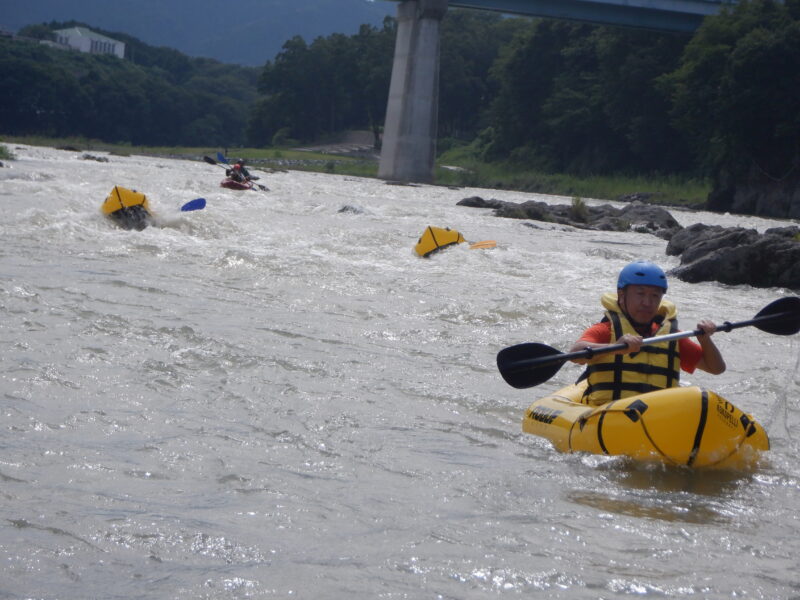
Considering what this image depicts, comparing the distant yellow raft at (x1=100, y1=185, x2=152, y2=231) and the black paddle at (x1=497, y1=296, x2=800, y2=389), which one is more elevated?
the black paddle at (x1=497, y1=296, x2=800, y2=389)

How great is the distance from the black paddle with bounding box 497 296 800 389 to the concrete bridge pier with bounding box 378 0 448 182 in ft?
116

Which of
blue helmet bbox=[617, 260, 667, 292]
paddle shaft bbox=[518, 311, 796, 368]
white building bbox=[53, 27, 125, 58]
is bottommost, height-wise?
paddle shaft bbox=[518, 311, 796, 368]

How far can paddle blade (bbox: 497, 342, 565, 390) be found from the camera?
204 inches

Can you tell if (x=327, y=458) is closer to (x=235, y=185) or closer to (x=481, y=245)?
(x=481, y=245)

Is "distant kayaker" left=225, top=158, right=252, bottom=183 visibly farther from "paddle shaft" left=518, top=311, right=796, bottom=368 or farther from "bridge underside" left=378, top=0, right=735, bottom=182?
"paddle shaft" left=518, top=311, right=796, bottom=368

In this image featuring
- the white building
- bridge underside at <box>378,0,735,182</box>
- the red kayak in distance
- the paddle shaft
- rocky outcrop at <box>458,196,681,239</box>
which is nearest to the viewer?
the paddle shaft

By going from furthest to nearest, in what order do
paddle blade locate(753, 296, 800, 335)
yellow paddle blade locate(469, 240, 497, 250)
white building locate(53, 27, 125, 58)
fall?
white building locate(53, 27, 125, 58) → yellow paddle blade locate(469, 240, 497, 250) → paddle blade locate(753, 296, 800, 335)

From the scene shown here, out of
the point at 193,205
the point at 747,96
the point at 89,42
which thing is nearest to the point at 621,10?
the point at 747,96

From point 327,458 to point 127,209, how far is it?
376 inches

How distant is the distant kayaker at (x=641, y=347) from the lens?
4922mm

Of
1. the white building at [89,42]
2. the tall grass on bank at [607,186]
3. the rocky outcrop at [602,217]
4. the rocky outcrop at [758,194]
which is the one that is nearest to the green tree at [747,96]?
the rocky outcrop at [758,194]

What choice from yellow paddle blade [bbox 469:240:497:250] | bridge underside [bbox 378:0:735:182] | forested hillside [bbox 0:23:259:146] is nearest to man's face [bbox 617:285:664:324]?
yellow paddle blade [bbox 469:240:497:250]

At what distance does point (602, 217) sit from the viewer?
22500 millimetres

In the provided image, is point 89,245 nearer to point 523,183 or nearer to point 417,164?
point 417,164
